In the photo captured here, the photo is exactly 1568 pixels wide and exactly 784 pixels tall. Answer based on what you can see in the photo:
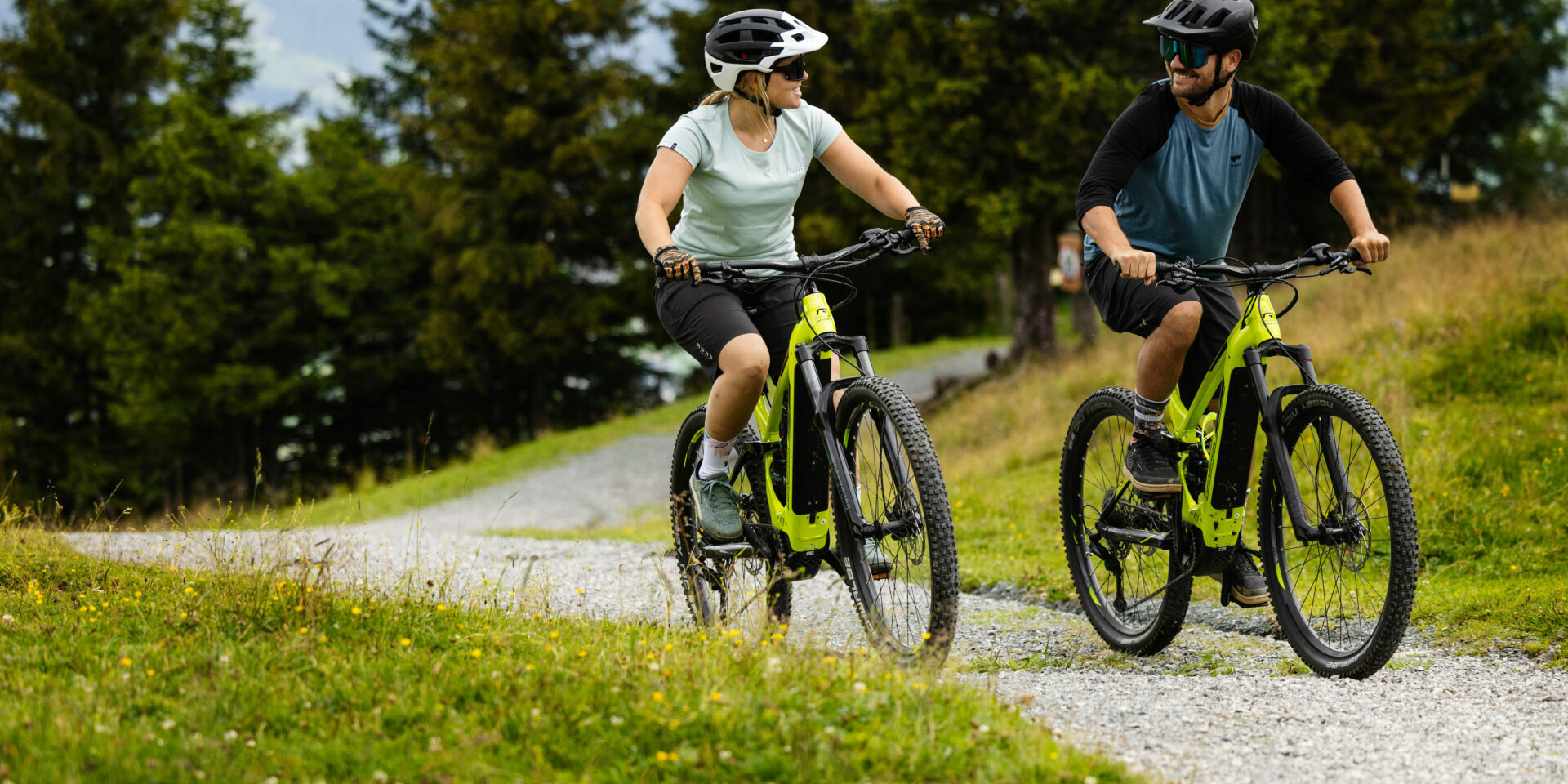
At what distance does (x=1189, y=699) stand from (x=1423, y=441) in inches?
197

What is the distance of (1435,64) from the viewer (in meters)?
23.3

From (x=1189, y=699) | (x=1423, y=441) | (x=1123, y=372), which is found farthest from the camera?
(x=1123, y=372)

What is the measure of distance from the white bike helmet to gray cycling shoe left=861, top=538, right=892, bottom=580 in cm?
170

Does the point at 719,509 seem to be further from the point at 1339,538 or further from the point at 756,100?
the point at 1339,538

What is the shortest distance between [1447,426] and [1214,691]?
5245mm

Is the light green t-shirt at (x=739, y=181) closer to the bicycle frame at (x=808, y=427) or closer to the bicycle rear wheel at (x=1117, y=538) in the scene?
the bicycle frame at (x=808, y=427)

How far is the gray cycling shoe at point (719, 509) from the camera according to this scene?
16.0ft

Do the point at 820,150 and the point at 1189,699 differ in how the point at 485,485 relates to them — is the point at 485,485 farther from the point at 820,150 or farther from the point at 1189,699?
the point at 1189,699

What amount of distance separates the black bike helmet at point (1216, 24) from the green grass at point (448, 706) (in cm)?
234

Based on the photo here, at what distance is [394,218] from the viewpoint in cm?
3350

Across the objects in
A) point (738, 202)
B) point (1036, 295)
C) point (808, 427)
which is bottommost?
point (808, 427)

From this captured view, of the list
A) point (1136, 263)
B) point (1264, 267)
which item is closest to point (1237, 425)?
point (1264, 267)

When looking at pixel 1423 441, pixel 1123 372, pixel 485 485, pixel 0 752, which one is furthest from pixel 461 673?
pixel 485 485

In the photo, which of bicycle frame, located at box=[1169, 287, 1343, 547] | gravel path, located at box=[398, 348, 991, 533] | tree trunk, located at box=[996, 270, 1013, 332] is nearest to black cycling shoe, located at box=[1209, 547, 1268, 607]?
Result: bicycle frame, located at box=[1169, 287, 1343, 547]
